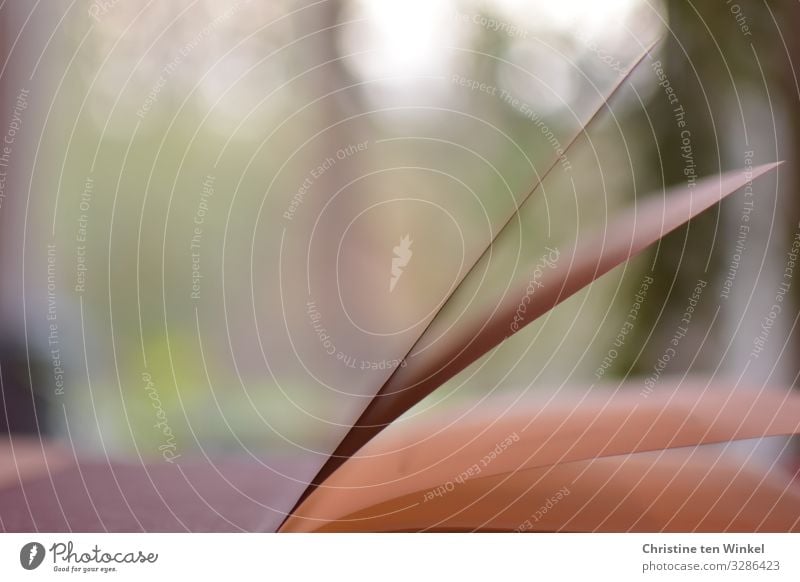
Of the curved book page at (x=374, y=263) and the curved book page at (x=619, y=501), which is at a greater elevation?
the curved book page at (x=374, y=263)

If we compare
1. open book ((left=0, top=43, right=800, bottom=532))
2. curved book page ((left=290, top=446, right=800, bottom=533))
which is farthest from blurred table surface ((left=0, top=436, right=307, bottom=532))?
curved book page ((left=290, top=446, right=800, bottom=533))

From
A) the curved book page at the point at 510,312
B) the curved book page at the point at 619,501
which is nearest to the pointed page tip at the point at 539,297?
the curved book page at the point at 510,312

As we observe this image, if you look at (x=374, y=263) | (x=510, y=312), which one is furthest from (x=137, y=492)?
(x=510, y=312)

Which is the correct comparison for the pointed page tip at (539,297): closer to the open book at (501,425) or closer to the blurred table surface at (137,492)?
the open book at (501,425)

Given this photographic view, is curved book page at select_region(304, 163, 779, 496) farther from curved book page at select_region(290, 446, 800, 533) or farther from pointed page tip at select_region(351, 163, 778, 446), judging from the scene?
curved book page at select_region(290, 446, 800, 533)

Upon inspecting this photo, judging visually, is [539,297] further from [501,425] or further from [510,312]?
[501,425]
